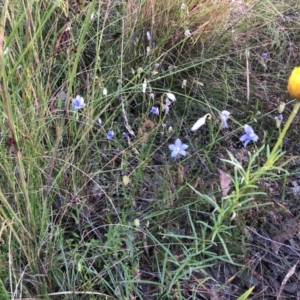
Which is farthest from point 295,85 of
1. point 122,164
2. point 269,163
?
point 122,164

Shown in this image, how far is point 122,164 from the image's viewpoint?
1185 mm

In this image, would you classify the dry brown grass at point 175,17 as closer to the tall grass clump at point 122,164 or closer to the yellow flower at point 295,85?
the tall grass clump at point 122,164

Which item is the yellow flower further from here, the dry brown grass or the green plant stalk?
the dry brown grass

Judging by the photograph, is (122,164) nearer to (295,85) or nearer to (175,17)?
(295,85)

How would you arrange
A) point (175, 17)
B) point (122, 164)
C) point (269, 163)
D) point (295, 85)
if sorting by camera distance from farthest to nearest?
1. point (175, 17)
2. point (122, 164)
3. point (269, 163)
4. point (295, 85)

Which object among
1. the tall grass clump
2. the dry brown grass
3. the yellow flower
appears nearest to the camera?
the yellow flower

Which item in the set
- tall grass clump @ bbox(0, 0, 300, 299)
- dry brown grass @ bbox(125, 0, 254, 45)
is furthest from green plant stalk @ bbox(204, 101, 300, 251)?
dry brown grass @ bbox(125, 0, 254, 45)

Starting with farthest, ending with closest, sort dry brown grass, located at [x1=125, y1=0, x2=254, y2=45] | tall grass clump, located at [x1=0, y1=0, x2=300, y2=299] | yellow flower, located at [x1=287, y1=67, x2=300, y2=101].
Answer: dry brown grass, located at [x1=125, y1=0, x2=254, y2=45], tall grass clump, located at [x1=0, y1=0, x2=300, y2=299], yellow flower, located at [x1=287, y1=67, x2=300, y2=101]

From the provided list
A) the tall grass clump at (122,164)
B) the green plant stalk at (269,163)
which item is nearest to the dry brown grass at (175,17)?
the tall grass clump at (122,164)

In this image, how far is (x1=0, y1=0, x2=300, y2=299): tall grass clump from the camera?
98 centimetres

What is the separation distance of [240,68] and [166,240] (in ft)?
2.70

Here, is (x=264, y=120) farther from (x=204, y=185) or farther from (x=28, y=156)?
(x=28, y=156)

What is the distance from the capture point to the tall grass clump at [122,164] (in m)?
0.98

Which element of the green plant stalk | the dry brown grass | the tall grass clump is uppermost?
the green plant stalk
